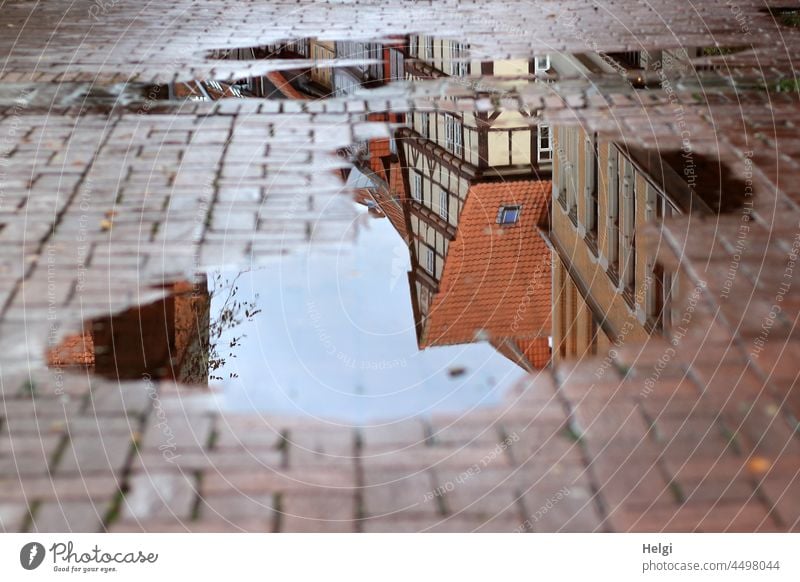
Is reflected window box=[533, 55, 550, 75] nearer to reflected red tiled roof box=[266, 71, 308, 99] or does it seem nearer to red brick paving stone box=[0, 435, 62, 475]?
reflected red tiled roof box=[266, 71, 308, 99]

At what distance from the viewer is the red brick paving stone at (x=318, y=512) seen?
8.05 feet

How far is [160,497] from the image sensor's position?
2531 mm

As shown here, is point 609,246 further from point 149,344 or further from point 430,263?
point 149,344

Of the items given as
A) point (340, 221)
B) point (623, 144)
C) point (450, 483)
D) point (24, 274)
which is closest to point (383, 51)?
point (623, 144)

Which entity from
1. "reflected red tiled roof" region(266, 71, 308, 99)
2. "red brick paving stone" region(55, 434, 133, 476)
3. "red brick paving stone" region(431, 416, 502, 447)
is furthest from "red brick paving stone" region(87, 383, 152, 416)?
"reflected red tiled roof" region(266, 71, 308, 99)

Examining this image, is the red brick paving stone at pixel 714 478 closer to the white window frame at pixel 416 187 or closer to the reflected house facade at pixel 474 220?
the reflected house facade at pixel 474 220

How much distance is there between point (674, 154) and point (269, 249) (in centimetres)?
146

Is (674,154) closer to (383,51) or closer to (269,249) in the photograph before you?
(269,249)

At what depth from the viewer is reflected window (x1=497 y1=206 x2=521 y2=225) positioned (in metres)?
3.45

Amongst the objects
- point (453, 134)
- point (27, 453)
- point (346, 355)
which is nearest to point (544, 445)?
point (346, 355)

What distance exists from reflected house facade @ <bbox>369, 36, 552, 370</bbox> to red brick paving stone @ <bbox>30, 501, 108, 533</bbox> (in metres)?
0.94

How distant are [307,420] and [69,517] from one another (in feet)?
1.93

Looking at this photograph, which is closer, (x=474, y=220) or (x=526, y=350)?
(x=526, y=350)
